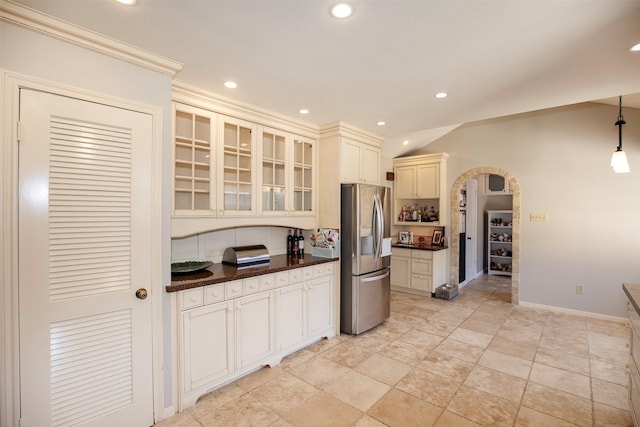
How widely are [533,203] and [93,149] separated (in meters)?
5.46

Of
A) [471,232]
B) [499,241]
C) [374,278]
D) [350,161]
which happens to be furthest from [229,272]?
[499,241]

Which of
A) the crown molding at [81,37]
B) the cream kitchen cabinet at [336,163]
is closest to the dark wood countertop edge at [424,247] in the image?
the cream kitchen cabinet at [336,163]

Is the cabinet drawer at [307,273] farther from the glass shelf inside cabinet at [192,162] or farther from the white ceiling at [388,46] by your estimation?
the white ceiling at [388,46]

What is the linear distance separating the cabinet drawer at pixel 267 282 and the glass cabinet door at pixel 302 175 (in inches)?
35.5

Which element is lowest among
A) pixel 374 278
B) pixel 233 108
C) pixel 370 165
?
pixel 374 278

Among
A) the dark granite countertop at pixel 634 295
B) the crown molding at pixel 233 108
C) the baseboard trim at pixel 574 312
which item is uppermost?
the crown molding at pixel 233 108

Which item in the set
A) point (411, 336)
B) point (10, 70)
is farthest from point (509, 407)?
point (10, 70)

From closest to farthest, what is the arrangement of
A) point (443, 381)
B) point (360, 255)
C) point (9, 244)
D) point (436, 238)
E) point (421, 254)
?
1. point (9, 244)
2. point (443, 381)
3. point (360, 255)
4. point (421, 254)
5. point (436, 238)

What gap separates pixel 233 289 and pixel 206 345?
46cm

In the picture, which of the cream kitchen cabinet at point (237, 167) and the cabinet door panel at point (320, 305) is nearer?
the cream kitchen cabinet at point (237, 167)

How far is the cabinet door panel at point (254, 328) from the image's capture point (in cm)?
246

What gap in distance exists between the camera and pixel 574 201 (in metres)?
4.17

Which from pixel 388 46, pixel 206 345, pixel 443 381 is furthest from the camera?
pixel 443 381

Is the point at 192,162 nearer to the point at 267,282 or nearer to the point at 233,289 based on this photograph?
the point at 233,289
